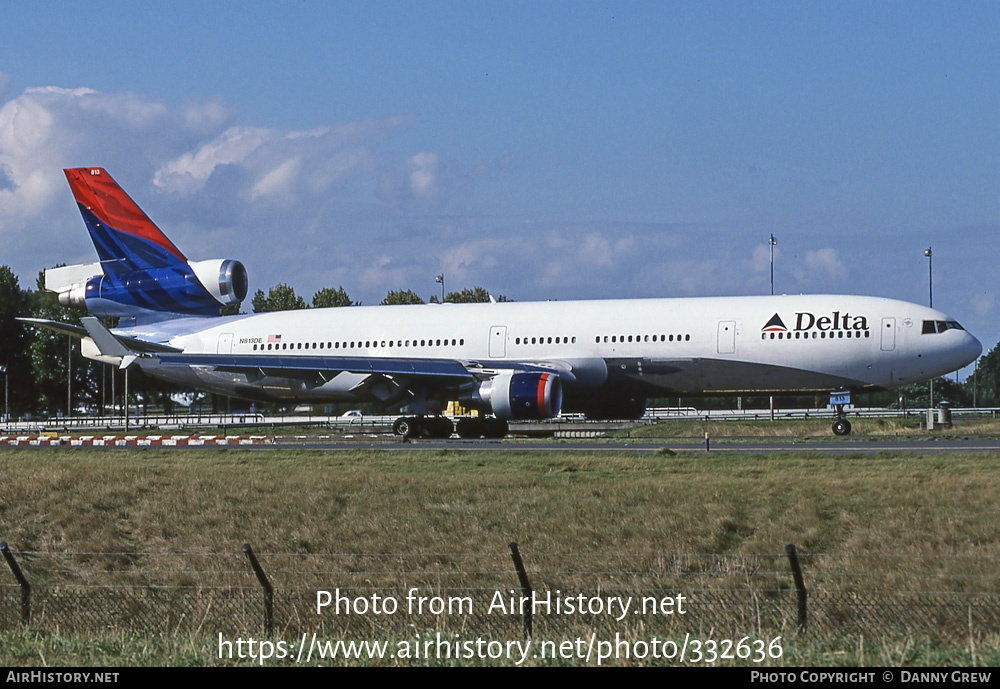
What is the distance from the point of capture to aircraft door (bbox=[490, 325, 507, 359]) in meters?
42.0

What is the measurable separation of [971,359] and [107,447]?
2895 centimetres

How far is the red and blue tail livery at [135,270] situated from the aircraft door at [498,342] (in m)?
12.9

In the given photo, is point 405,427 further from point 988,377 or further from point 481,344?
point 988,377

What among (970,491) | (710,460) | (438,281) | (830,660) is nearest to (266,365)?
(710,460)

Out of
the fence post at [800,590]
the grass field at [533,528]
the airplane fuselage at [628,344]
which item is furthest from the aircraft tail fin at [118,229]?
the fence post at [800,590]

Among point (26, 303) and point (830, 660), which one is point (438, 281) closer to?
point (26, 303)

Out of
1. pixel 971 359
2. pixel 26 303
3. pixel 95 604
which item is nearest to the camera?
pixel 95 604

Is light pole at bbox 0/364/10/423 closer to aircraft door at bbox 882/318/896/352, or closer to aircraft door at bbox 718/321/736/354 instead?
aircraft door at bbox 718/321/736/354

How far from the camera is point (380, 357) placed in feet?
143

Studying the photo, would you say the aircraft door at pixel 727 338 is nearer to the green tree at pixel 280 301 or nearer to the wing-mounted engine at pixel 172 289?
the wing-mounted engine at pixel 172 289

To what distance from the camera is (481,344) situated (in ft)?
139

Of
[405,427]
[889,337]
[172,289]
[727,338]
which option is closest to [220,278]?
[172,289]

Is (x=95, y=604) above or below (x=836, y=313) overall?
below

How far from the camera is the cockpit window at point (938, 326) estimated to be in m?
37.4
